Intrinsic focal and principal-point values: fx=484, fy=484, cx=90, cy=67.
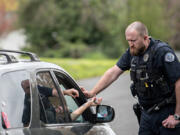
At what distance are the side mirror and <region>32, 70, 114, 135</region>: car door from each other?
48mm

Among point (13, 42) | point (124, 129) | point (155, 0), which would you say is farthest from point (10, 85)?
point (13, 42)

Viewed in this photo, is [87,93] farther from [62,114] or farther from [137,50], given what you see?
[62,114]

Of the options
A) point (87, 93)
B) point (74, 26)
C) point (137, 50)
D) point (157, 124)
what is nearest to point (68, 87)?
point (87, 93)

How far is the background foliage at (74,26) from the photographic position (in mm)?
52875

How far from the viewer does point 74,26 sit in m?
55.1

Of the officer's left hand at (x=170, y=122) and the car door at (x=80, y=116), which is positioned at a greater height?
the car door at (x=80, y=116)

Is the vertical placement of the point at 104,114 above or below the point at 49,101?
below

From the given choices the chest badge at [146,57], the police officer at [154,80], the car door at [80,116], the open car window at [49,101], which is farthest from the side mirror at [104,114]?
the chest badge at [146,57]

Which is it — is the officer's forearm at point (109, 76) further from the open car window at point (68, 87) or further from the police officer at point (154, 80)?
the open car window at point (68, 87)

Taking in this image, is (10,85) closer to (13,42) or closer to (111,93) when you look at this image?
(111,93)

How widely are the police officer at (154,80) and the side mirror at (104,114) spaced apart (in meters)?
0.55

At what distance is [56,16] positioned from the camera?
53688mm

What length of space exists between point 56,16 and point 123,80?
34344 mm

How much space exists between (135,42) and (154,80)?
1.22ft
